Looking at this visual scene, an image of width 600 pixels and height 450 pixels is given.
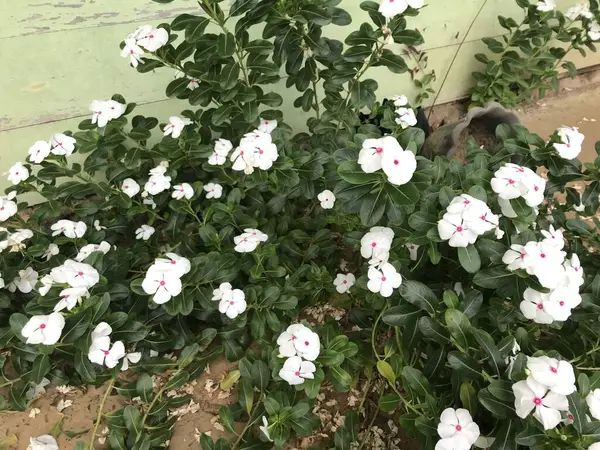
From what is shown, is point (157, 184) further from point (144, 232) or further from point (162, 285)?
point (162, 285)

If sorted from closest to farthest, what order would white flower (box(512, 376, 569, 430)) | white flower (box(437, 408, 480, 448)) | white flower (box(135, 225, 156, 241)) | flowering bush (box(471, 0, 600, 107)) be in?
white flower (box(512, 376, 569, 430)) < white flower (box(437, 408, 480, 448)) < white flower (box(135, 225, 156, 241)) < flowering bush (box(471, 0, 600, 107))

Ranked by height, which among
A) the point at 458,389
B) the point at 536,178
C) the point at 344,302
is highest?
the point at 536,178

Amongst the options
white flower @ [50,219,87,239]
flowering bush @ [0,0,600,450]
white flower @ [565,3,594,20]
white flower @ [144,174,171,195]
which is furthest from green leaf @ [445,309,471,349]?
white flower @ [565,3,594,20]

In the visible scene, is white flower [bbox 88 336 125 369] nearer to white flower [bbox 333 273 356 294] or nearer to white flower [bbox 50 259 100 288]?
white flower [bbox 50 259 100 288]

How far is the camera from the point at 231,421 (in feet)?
4.88

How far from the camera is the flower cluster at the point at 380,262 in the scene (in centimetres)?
134

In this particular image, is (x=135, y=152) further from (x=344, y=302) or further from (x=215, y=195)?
(x=344, y=302)

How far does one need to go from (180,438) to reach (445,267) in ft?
3.56

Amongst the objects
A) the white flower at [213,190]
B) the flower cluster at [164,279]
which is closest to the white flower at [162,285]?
the flower cluster at [164,279]

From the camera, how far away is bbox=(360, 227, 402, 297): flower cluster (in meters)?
1.34

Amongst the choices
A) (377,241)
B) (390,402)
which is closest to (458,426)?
(390,402)

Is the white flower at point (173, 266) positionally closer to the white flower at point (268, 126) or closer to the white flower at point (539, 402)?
the white flower at point (268, 126)

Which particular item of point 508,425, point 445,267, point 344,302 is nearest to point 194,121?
point 344,302

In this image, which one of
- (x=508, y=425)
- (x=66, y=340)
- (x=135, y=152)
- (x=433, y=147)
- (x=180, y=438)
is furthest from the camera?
(x=433, y=147)
